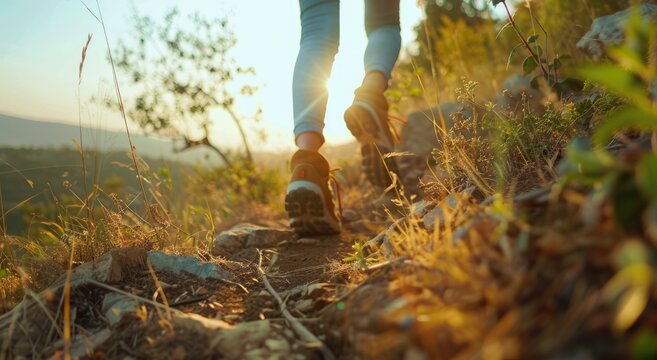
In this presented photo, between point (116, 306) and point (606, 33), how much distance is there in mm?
3453

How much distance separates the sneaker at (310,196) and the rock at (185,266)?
88 centimetres

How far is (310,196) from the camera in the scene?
103 inches

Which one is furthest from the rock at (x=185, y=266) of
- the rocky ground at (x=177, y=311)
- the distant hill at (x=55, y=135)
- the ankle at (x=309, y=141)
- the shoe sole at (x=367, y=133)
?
the shoe sole at (x=367, y=133)

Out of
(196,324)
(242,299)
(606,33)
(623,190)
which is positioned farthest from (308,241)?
(606,33)

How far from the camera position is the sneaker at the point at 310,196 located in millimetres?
2631

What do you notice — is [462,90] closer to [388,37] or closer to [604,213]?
[388,37]

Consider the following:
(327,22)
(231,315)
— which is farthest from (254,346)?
(327,22)

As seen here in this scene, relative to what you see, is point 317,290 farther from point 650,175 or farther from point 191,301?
point 650,175

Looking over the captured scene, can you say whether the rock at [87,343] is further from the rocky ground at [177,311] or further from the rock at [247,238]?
the rock at [247,238]

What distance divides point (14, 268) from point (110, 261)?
0.52m

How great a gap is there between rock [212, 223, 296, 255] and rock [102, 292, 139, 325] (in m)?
1.12

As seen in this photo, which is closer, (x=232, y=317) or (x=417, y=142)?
(x=232, y=317)

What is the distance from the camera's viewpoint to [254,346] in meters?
1.13

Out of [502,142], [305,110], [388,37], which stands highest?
[388,37]
